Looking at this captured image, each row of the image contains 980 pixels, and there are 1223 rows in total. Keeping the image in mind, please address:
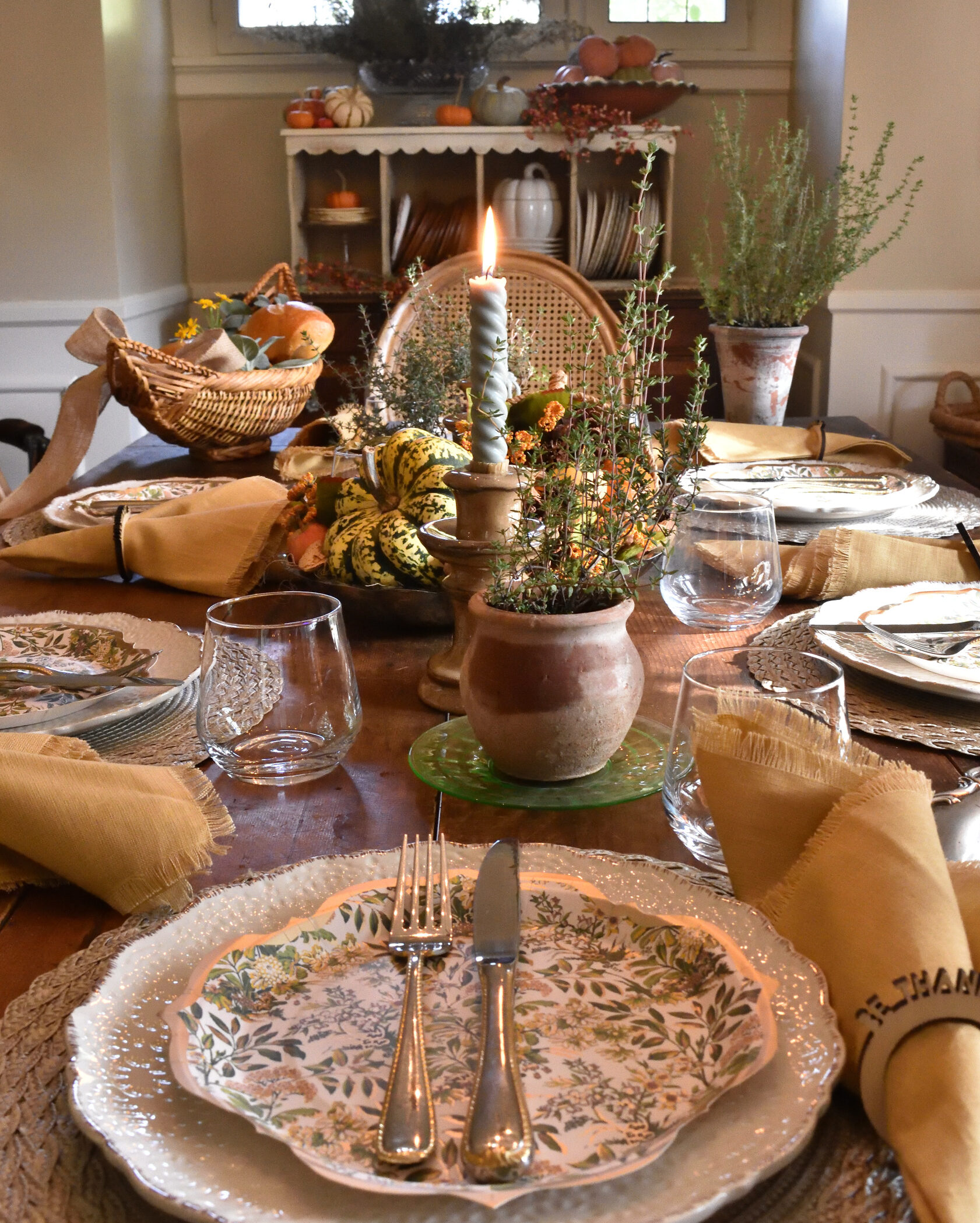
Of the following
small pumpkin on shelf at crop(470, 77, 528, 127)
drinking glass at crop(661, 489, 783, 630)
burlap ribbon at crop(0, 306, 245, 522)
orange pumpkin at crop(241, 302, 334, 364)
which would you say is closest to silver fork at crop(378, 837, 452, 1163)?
drinking glass at crop(661, 489, 783, 630)

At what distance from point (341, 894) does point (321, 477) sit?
67 cm

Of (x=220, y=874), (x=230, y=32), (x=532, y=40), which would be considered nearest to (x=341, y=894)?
(x=220, y=874)

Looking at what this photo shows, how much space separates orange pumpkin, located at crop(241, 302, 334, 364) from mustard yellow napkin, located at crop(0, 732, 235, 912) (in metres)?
1.29

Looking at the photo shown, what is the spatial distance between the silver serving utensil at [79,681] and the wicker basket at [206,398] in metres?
0.82

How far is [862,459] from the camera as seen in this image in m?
1.64

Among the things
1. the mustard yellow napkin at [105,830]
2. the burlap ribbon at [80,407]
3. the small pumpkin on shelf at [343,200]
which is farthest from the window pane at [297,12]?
the mustard yellow napkin at [105,830]

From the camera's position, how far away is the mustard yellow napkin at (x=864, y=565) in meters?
1.06

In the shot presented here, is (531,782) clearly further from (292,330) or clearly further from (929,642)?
(292,330)

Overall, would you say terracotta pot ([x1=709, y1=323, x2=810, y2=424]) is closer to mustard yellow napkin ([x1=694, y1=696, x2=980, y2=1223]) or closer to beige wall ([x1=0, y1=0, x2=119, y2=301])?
mustard yellow napkin ([x1=694, y1=696, x2=980, y2=1223])

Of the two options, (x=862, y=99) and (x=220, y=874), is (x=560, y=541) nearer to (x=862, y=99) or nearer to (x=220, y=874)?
(x=220, y=874)

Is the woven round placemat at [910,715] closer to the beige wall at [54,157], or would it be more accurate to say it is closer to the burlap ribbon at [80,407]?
the burlap ribbon at [80,407]

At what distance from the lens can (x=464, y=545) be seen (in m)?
0.77

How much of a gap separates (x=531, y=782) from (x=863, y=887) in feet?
0.86

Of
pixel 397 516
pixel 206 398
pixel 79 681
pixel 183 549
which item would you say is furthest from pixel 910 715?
pixel 206 398
